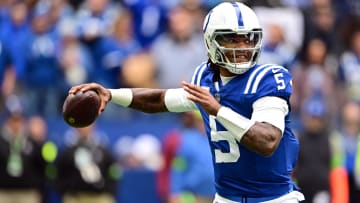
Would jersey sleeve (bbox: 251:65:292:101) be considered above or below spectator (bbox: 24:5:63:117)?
above

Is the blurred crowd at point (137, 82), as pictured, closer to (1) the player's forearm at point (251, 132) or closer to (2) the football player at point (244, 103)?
(2) the football player at point (244, 103)

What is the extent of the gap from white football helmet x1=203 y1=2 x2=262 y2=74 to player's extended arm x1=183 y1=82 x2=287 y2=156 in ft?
1.09

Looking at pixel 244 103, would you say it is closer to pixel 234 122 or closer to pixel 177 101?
pixel 234 122

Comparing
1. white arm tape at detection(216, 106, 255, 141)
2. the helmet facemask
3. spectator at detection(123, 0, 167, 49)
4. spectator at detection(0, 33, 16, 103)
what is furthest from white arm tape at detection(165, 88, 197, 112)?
spectator at detection(123, 0, 167, 49)

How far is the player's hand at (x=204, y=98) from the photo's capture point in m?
6.02

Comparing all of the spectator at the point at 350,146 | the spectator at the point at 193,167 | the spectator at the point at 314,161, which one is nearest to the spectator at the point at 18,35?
the spectator at the point at 193,167

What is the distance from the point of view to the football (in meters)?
6.44

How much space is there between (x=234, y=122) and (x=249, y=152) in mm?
394

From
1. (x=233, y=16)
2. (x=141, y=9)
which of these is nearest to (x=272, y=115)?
(x=233, y=16)

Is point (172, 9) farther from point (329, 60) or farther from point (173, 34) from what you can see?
point (329, 60)

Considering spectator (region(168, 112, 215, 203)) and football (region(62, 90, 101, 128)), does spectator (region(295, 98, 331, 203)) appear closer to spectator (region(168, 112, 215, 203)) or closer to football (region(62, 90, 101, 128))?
spectator (region(168, 112, 215, 203))

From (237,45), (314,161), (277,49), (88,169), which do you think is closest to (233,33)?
(237,45)

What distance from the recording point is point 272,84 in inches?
245

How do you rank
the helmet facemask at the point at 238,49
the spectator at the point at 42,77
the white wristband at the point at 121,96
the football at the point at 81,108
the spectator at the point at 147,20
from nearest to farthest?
1. the helmet facemask at the point at 238,49
2. the football at the point at 81,108
3. the white wristband at the point at 121,96
4. the spectator at the point at 42,77
5. the spectator at the point at 147,20
